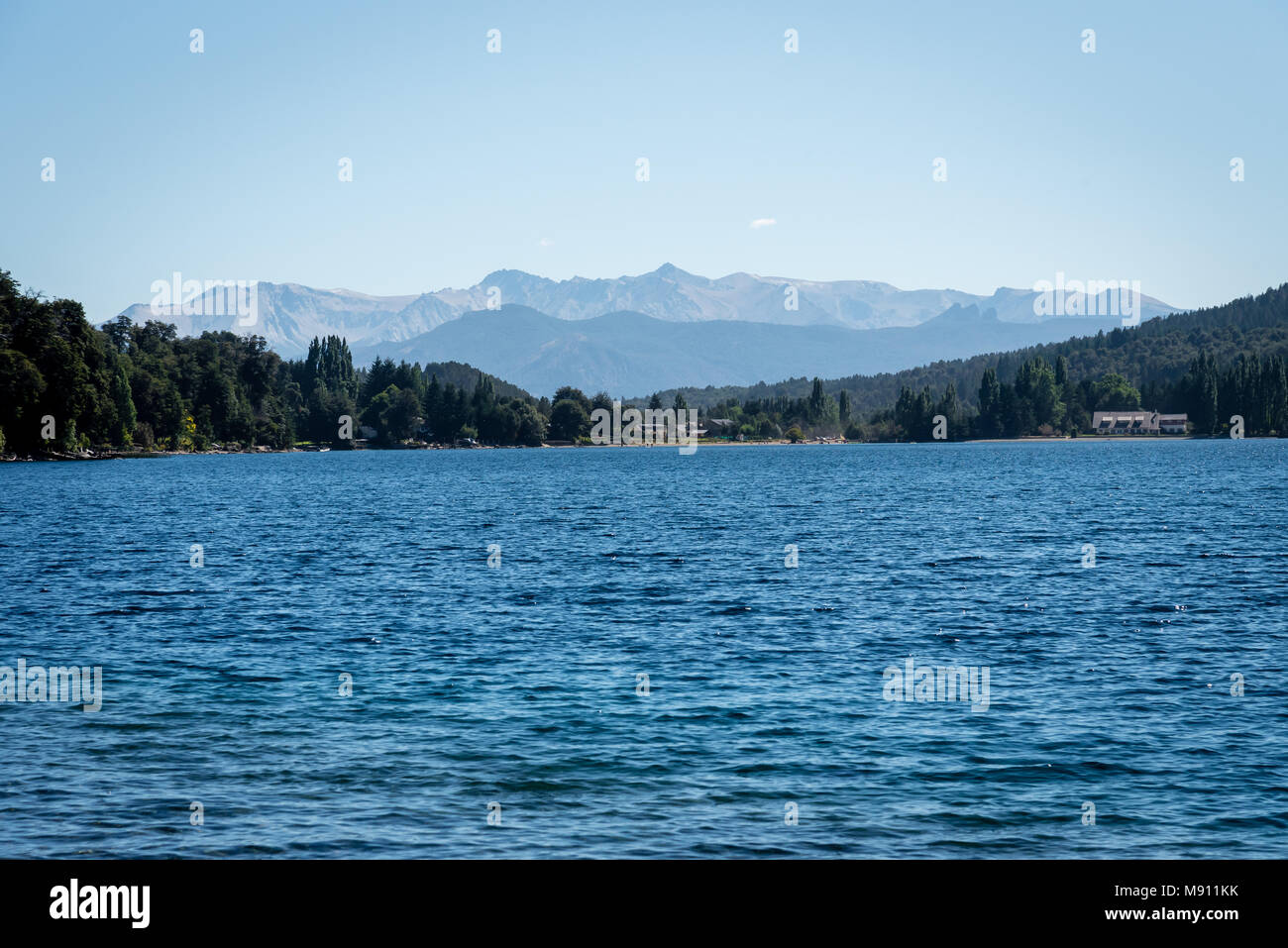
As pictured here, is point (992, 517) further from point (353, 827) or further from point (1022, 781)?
point (353, 827)

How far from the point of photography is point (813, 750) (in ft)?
83.5

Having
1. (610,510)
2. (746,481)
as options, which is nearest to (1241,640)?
(610,510)

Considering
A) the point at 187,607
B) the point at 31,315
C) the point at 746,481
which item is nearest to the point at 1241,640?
the point at 187,607

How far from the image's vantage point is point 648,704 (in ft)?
98.3

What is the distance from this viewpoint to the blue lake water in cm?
2058

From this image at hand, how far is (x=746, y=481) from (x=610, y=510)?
74694mm

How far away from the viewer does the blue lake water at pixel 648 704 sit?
20578 millimetres

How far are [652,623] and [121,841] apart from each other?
26.1 m

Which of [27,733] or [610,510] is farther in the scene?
[610,510]

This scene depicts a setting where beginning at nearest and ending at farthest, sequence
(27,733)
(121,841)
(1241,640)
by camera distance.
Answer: (121,841) < (27,733) < (1241,640)

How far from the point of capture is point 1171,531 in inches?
3263
